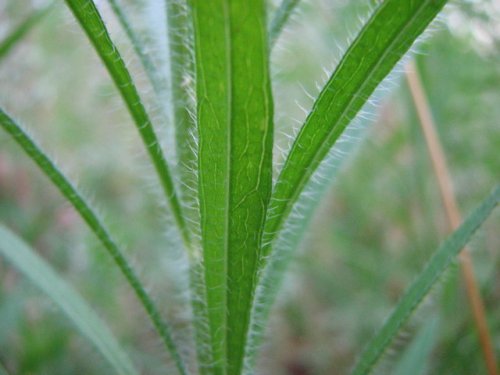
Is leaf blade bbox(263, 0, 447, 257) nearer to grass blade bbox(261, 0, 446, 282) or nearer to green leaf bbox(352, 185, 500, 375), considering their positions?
grass blade bbox(261, 0, 446, 282)

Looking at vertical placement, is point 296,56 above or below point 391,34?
below

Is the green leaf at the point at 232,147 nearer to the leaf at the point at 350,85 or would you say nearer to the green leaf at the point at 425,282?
the leaf at the point at 350,85

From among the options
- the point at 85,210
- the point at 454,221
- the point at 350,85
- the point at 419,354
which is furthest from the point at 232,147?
the point at 454,221

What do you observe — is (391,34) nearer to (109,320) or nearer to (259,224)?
(259,224)

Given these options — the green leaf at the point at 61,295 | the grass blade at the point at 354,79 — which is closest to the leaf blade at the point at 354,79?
the grass blade at the point at 354,79

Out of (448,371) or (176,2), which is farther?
(448,371)

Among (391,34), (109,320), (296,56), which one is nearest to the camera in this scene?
(391,34)

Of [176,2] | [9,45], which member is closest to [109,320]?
[9,45]
